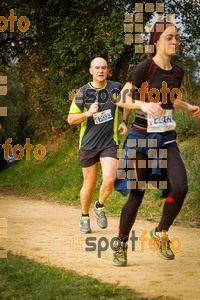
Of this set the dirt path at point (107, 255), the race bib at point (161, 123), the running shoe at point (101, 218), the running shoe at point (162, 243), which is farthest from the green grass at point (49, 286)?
the running shoe at point (101, 218)

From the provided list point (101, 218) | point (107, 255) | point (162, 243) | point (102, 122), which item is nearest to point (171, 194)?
point (162, 243)

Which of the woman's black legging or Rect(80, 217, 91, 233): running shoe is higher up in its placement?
the woman's black legging

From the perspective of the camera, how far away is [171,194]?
5418 millimetres

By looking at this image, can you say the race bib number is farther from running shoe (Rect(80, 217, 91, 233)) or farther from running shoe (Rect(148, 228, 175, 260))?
running shoe (Rect(148, 228, 175, 260))

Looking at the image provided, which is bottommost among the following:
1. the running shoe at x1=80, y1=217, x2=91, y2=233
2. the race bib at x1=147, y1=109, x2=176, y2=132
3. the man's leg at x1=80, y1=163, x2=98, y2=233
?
the running shoe at x1=80, y1=217, x2=91, y2=233

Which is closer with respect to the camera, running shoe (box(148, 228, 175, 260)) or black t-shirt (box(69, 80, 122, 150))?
running shoe (box(148, 228, 175, 260))

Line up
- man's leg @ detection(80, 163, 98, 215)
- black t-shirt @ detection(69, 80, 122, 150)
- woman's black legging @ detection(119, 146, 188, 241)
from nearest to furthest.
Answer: woman's black legging @ detection(119, 146, 188, 241) → black t-shirt @ detection(69, 80, 122, 150) → man's leg @ detection(80, 163, 98, 215)

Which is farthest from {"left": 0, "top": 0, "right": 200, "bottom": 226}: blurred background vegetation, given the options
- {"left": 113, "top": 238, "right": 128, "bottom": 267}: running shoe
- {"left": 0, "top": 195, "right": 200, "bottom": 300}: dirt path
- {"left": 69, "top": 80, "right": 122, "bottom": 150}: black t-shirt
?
{"left": 113, "top": 238, "right": 128, "bottom": 267}: running shoe

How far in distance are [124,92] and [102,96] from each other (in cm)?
235

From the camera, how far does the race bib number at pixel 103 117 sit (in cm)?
776

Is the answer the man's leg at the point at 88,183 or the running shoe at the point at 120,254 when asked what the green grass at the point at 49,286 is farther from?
the man's leg at the point at 88,183

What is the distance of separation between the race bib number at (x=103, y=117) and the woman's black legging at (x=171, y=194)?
2.28m

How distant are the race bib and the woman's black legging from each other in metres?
0.19

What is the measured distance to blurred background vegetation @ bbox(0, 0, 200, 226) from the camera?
1612 cm
